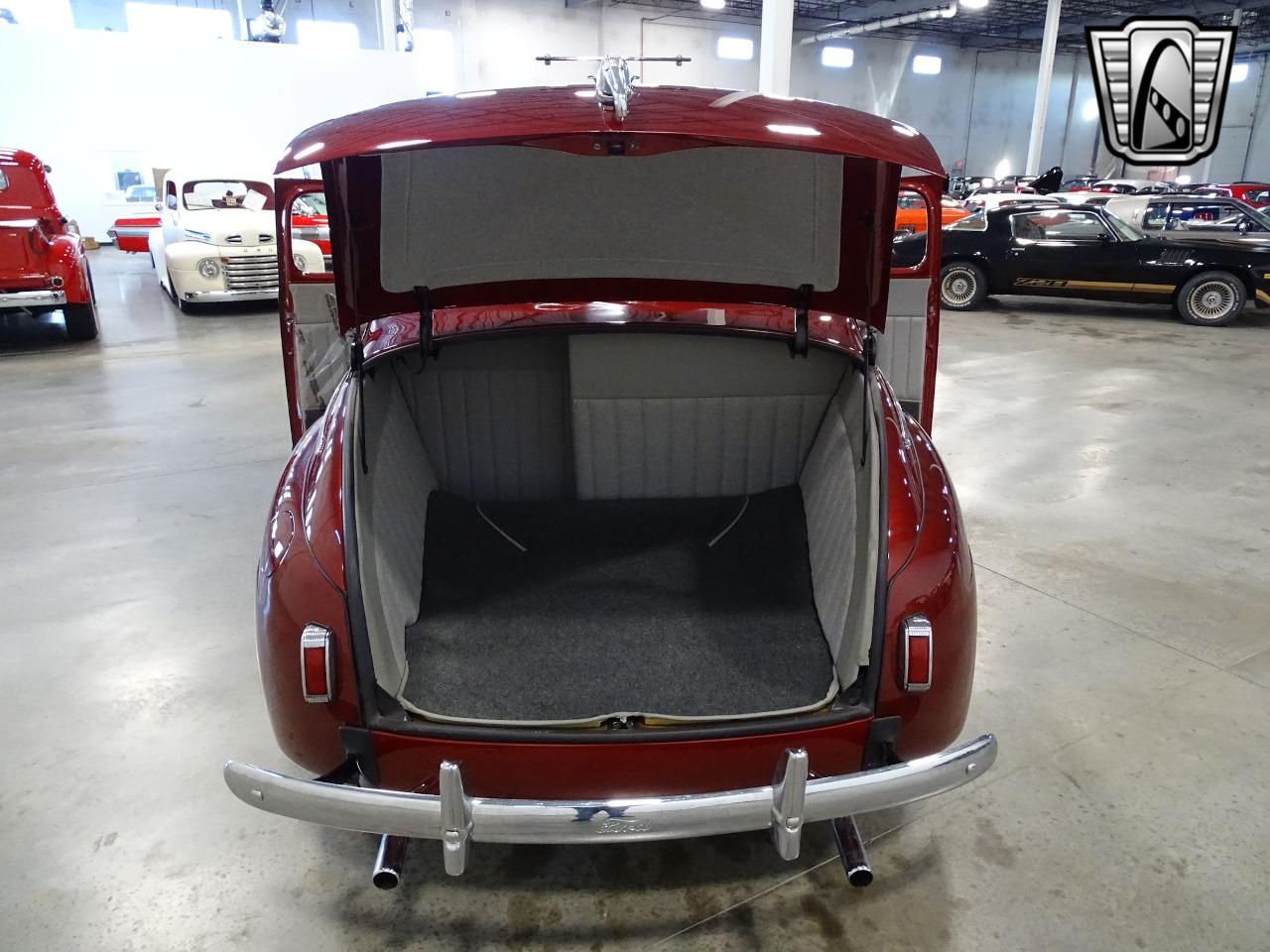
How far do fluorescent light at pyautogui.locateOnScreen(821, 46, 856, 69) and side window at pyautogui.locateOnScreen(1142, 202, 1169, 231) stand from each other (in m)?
18.9

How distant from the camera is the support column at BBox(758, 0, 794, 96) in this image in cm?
1012

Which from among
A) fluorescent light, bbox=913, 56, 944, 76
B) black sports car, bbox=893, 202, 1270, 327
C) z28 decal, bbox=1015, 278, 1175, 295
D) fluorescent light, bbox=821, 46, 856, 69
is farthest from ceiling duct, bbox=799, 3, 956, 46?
z28 decal, bbox=1015, 278, 1175, 295

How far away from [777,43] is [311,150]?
391 inches

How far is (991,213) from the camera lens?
930cm

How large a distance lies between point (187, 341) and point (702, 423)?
677 centimetres

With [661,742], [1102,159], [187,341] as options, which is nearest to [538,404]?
[661,742]

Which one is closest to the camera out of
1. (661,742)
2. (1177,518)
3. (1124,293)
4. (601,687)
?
(661,742)

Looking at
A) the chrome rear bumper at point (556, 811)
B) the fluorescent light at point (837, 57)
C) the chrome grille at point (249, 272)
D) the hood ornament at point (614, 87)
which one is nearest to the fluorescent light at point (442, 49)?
the chrome grille at point (249, 272)

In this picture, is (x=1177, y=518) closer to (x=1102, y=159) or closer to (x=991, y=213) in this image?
(x=991, y=213)

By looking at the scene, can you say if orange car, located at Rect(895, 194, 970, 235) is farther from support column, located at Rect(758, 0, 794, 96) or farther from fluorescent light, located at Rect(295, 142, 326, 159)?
fluorescent light, located at Rect(295, 142, 326, 159)

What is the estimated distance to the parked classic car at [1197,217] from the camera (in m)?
8.81

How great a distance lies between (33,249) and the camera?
7.04 m

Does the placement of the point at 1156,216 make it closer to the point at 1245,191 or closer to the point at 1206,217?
the point at 1206,217
